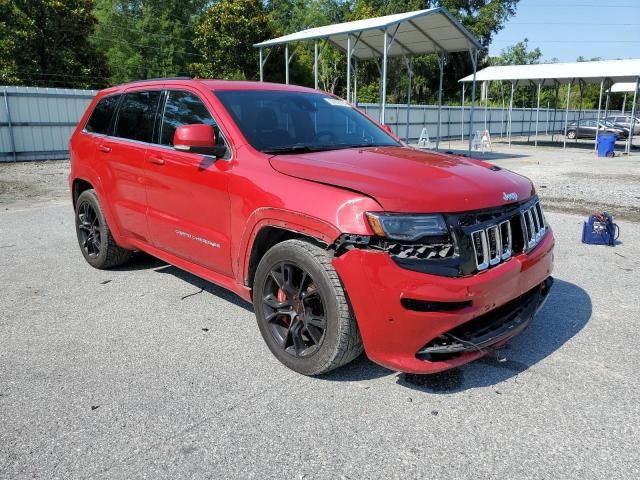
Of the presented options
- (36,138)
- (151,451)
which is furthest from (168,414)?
(36,138)

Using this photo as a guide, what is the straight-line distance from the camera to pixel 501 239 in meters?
3.08

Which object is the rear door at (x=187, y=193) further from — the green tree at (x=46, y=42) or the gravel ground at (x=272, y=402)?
the green tree at (x=46, y=42)

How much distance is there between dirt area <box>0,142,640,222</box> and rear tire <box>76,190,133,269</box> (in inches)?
194

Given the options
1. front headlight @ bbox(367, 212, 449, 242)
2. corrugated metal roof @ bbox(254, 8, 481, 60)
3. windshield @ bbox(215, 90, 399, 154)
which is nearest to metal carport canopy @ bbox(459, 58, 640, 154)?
corrugated metal roof @ bbox(254, 8, 481, 60)

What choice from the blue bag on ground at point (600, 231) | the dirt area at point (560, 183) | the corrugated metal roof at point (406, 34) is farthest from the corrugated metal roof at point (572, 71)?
the blue bag on ground at point (600, 231)

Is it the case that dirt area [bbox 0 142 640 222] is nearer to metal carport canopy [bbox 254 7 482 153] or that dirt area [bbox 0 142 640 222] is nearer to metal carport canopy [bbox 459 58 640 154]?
metal carport canopy [bbox 254 7 482 153]

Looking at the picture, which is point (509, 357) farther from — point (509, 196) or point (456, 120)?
A: point (456, 120)

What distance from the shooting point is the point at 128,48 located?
45844 mm

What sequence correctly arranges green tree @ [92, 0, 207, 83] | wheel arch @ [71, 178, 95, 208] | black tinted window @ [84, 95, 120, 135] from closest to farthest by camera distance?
black tinted window @ [84, 95, 120, 135], wheel arch @ [71, 178, 95, 208], green tree @ [92, 0, 207, 83]

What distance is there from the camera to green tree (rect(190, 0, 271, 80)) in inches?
1270

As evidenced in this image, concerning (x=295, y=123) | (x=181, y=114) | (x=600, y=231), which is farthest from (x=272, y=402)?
(x=600, y=231)

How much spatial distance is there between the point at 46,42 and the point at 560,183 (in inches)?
999

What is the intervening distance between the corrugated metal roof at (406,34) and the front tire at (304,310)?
526 inches

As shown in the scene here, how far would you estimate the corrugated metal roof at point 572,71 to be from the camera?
22797 mm
